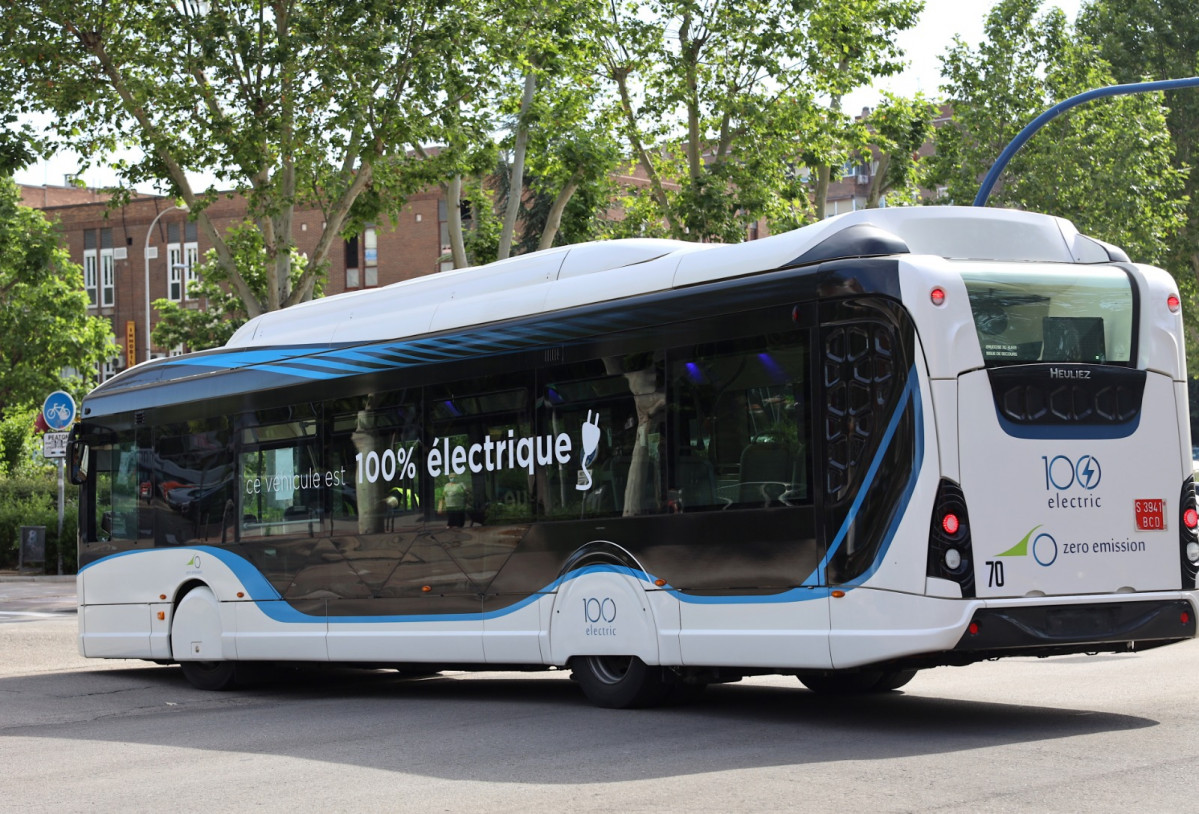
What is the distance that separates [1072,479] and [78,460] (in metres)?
10.8

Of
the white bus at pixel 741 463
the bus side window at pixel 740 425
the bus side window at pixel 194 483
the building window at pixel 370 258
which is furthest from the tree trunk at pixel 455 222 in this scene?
the building window at pixel 370 258

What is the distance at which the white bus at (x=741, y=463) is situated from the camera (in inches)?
355

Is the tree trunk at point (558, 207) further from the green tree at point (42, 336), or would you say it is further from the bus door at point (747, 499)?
the green tree at point (42, 336)

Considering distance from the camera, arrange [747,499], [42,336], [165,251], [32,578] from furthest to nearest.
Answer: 1. [165,251]
2. [42,336]
3. [32,578]
4. [747,499]

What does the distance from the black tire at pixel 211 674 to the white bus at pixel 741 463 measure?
2.01 ft

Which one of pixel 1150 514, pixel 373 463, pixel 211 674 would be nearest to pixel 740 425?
pixel 1150 514

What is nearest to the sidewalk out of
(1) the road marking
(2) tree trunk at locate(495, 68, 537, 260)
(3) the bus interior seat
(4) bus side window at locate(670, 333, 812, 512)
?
(1) the road marking

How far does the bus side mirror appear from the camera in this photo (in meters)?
16.0

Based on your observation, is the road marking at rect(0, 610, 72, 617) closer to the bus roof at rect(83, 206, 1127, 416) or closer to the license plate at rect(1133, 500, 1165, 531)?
the bus roof at rect(83, 206, 1127, 416)

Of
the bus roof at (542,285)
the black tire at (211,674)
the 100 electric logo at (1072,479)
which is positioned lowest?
the black tire at (211,674)

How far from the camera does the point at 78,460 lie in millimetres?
16141

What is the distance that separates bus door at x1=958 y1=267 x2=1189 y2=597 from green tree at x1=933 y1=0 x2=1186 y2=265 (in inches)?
1288

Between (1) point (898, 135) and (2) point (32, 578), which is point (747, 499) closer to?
(1) point (898, 135)

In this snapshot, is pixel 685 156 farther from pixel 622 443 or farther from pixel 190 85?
pixel 622 443
